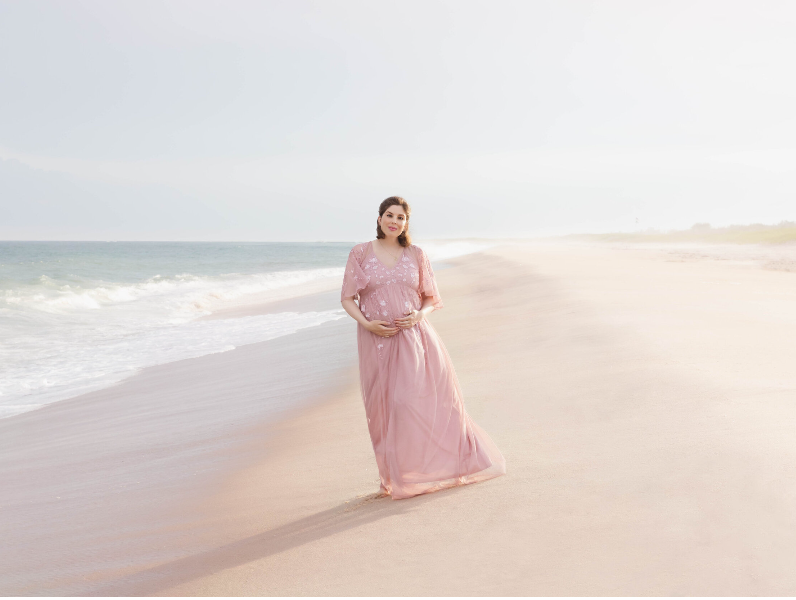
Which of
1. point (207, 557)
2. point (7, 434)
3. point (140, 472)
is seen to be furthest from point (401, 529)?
point (7, 434)

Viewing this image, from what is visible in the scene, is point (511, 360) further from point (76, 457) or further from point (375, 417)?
point (76, 457)

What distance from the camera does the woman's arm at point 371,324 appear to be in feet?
13.1

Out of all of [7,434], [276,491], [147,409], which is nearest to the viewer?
[276,491]

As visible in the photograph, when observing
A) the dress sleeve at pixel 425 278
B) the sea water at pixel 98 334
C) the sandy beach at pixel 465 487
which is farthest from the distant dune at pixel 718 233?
the dress sleeve at pixel 425 278

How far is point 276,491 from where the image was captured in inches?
175

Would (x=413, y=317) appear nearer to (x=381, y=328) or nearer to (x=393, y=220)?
(x=381, y=328)

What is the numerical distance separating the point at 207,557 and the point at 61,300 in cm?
1963

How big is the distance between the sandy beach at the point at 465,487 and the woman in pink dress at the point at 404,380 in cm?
19

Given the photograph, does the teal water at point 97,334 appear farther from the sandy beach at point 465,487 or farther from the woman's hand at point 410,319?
the woman's hand at point 410,319

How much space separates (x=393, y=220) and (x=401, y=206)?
100mm

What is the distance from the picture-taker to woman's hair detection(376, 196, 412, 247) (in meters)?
4.08

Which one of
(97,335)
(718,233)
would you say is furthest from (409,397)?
(718,233)

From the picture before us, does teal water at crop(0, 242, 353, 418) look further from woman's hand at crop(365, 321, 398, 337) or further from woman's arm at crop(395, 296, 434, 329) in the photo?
woman's arm at crop(395, 296, 434, 329)

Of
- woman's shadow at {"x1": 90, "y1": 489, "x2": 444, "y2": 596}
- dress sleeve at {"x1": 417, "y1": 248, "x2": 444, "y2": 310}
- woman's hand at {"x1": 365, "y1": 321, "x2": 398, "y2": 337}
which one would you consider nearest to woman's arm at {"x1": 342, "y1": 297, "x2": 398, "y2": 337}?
woman's hand at {"x1": 365, "y1": 321, "x2": 398, "y2": 337}
